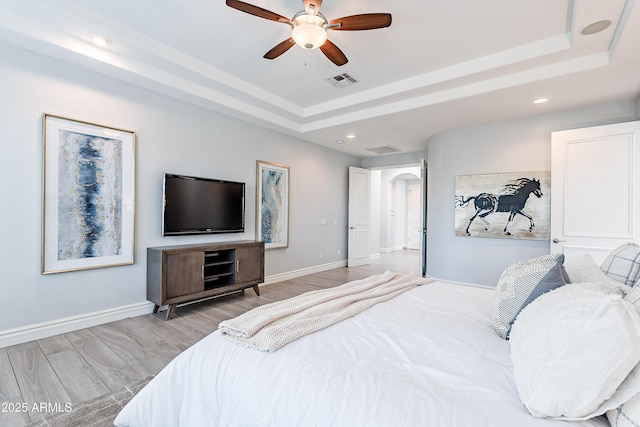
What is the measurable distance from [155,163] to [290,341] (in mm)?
3138

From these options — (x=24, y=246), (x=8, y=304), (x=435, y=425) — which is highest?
(x=24, y=246)

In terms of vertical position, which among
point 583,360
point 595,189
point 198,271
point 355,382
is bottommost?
point 198,271

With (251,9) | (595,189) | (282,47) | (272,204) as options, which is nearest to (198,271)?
(272,204)

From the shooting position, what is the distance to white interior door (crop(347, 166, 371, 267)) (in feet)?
21.9

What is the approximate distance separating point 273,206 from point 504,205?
3.53 m

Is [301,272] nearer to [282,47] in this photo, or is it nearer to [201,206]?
[201,206]

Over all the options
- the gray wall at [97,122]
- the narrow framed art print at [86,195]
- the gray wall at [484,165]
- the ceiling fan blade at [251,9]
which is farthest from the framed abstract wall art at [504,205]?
the narrow framed art print at [86,195]

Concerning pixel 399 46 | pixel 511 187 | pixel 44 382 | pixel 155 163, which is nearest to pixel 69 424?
pixel 44 382

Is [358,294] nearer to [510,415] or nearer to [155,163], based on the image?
[510,415]

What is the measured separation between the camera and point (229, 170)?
14.2ft

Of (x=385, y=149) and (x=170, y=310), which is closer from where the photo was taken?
(x=170, y=310)

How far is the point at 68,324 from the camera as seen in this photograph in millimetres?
2891

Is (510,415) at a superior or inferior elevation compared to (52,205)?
inferior

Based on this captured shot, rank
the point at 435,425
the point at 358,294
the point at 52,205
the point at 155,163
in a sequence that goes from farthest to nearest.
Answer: the point at 155,163 < the point at 52,205 < the point at 358,294 < the point at 435,425
